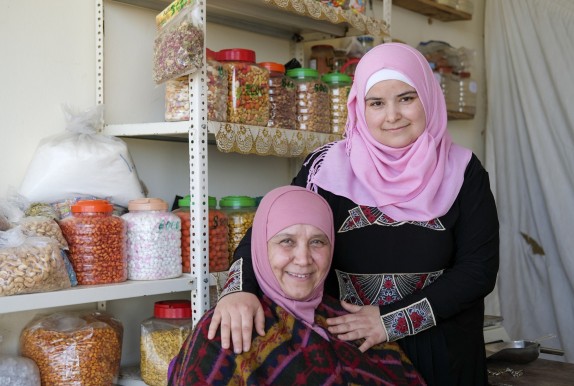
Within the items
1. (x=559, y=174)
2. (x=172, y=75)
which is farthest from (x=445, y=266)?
(x=559, y=174)

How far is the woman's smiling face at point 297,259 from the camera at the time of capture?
148 centimetres

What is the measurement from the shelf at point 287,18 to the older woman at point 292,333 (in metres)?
0.90

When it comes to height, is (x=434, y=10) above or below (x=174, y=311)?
above

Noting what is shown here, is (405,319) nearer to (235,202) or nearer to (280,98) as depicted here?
(235,202)

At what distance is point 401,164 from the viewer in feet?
5.45

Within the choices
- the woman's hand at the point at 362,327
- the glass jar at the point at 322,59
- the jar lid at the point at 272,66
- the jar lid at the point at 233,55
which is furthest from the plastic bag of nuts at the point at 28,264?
the glass jar at the point at 322,59

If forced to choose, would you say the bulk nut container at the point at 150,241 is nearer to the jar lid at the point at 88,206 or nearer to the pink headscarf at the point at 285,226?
the jar lid at the point at 88,206

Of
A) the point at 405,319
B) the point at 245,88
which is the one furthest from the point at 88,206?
the point at 405,319

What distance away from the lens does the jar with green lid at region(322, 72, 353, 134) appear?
8.14 ft

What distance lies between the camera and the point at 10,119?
6.64 ft

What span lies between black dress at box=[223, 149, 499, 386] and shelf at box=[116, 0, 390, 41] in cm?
85

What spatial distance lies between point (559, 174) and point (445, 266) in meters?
1.98

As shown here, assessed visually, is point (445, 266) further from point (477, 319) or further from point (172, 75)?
point (172, 75)

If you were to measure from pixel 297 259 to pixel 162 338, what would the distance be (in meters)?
0.74
